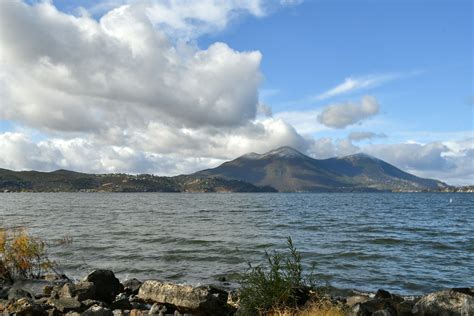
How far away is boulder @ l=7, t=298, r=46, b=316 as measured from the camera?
51.0 feet

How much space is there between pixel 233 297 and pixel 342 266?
603 inches

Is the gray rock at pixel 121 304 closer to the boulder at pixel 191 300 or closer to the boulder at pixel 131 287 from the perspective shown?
the boulder at pixel 191 300

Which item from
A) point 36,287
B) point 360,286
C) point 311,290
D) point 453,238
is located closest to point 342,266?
point 360,286

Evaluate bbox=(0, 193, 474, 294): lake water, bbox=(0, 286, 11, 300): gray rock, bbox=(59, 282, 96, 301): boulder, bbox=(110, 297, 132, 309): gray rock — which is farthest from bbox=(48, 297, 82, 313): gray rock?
bbox=(0, 193, 474, 294): lake water

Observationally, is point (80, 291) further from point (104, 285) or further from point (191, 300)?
point (191, 300)

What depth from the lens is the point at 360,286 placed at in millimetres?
27062

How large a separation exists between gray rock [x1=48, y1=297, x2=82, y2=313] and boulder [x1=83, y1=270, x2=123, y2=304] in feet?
8.86

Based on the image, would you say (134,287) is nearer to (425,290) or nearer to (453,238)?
(425,290)

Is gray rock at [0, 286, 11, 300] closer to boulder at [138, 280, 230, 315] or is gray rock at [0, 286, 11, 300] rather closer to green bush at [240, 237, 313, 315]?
boulder at [138, 280, 230, 315]

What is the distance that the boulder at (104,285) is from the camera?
20905mm

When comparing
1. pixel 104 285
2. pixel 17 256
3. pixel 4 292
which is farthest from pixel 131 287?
pixel 17 256

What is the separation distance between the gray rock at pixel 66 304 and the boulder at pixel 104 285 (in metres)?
2.70

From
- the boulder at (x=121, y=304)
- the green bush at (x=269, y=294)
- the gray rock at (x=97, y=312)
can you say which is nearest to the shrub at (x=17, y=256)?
the boulder at (x=121, y=304)

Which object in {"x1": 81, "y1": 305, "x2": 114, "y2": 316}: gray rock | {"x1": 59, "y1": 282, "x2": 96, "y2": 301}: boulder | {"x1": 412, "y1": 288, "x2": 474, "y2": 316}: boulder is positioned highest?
{"x1": 412, "y1": 288, "x2": 474, "y2": 316}: boulder
